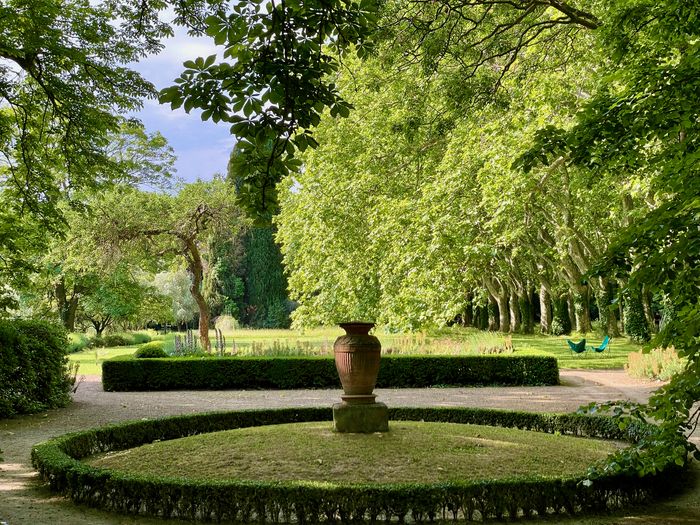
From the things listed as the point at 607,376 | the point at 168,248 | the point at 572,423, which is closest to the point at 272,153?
the point at 572,423

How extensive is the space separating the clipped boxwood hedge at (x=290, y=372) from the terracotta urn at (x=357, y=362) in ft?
29.3

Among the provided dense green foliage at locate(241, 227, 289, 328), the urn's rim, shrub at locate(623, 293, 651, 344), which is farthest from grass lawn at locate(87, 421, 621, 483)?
dense green foliage at locate(241, 227, 289, 328)

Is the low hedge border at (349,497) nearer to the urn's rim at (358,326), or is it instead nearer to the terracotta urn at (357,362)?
the terracotta urn at (357,362)

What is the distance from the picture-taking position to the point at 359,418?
899 centimetres

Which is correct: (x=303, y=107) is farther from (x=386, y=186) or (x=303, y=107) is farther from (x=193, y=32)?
(x=386, y=186)

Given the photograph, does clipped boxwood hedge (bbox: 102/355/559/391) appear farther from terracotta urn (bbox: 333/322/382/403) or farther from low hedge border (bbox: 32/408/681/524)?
low hedge border (bbox: 32/408/681/524)

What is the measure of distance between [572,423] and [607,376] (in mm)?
8990

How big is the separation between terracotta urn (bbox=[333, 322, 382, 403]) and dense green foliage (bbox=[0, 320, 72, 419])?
743 centimetres

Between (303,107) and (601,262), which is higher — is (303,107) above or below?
above

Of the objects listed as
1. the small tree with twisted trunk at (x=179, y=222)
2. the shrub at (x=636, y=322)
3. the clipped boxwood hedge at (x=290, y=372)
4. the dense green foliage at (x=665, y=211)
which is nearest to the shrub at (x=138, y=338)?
the small tree with twisted trunk at (x=179, y=222)

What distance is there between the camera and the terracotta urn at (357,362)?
29.9 feet

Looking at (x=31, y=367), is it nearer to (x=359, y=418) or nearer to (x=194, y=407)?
(x=194, y=407)

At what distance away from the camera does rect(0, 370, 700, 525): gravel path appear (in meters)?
6.34

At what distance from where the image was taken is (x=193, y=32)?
26.4 ft
